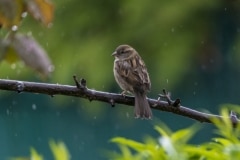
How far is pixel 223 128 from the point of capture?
1.59m

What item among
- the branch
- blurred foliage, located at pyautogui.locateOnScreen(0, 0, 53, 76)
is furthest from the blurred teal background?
blurred foliage, located at pyautogui.locateOnScreen(0, 0, 53, 76)

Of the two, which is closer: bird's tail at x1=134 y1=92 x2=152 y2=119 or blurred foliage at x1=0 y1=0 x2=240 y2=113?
bird's tail at x1=134 y1=92 x2=152 y2=119

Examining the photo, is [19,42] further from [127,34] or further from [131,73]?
[127,34]

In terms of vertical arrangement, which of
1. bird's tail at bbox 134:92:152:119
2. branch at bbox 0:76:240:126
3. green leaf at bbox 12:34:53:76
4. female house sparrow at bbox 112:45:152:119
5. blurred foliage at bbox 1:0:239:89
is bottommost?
green leaf at bbox 12:34:53:76

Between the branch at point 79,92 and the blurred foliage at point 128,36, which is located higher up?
the blurred foliage at point 128,36

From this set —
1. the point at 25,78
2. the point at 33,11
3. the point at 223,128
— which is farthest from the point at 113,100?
the point at 25,78

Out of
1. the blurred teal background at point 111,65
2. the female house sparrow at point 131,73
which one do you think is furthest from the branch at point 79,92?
the blurred teal background at point 111,65

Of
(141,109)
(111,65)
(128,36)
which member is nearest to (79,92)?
(141,109)

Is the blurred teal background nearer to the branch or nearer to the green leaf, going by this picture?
the branch

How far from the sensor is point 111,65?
5242 millimetres

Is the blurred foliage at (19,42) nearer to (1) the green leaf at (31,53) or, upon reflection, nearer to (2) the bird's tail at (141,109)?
(1) the green leaf at (31,53)

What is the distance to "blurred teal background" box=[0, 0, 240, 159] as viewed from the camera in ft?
16.4

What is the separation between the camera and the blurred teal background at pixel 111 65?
5.01 m

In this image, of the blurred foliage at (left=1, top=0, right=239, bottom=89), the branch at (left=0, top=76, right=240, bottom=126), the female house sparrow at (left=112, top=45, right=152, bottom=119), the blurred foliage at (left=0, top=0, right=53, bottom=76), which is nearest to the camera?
the blurred foliage at (left=0, top=0, right=53, bottom=76)
